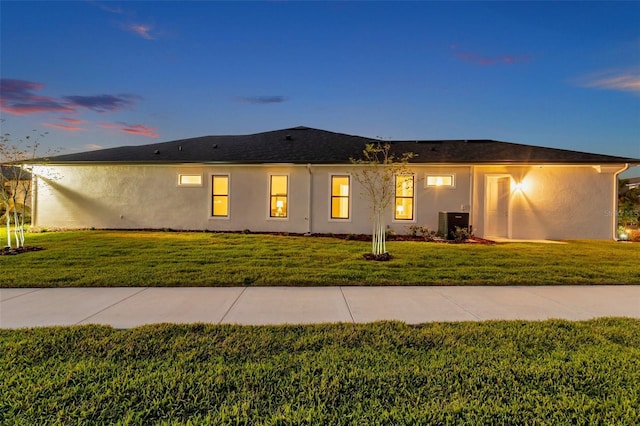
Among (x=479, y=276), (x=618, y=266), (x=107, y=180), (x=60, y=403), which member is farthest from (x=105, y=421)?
(x=107, y=180)

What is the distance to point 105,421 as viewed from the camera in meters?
2.02

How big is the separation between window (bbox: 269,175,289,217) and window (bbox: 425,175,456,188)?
5.57m

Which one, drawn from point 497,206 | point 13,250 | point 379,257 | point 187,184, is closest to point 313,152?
point 187,184

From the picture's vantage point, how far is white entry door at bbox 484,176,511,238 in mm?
12094

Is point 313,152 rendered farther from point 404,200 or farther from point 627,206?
point 627,206

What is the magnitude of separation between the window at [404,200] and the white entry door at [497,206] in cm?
283

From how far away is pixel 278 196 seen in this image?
12.9m

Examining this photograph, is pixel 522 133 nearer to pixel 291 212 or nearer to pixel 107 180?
pixel 291 212

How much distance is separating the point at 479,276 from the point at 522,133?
1500 cm

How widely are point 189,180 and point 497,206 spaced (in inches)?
489

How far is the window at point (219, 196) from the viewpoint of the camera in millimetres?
12953

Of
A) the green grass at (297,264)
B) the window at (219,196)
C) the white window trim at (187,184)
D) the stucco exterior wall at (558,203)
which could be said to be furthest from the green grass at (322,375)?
the white window trim at (187,184)

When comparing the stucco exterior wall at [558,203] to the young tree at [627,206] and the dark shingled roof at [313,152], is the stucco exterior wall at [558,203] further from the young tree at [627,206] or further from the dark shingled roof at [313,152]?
the young tree at [627,206]

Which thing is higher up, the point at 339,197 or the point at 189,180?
the point at 189,180
